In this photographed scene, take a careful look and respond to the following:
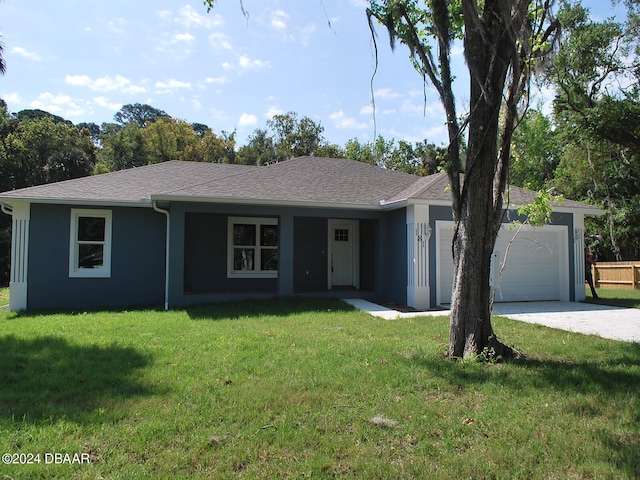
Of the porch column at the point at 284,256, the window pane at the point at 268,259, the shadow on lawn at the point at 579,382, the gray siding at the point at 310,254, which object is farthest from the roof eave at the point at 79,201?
the shadow on lawn at the point at 579,382

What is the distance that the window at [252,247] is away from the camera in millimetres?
12461

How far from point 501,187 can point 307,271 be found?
8137mm

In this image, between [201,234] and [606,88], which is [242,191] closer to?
[201,234]

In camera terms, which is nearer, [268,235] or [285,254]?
[285,254]

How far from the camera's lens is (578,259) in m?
12.2

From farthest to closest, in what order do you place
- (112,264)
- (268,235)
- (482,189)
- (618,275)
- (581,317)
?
1. (618,275)
2. (268,235)
3. (112,264)
4. (581,317)
5. (482,189)

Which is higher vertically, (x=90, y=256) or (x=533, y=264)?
(x=90, y=256)

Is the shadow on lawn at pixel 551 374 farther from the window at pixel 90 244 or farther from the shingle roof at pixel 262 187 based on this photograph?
the window at pixel 90 244

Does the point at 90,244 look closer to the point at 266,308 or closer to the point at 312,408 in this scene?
the point at 266,308

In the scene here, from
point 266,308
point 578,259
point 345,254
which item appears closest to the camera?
point 266,308

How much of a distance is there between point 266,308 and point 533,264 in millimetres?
7731

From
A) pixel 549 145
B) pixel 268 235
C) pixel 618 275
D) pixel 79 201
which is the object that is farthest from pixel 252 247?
pixel 549 145

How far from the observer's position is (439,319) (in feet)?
27.8

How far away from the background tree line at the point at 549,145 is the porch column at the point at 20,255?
859 centimetres
